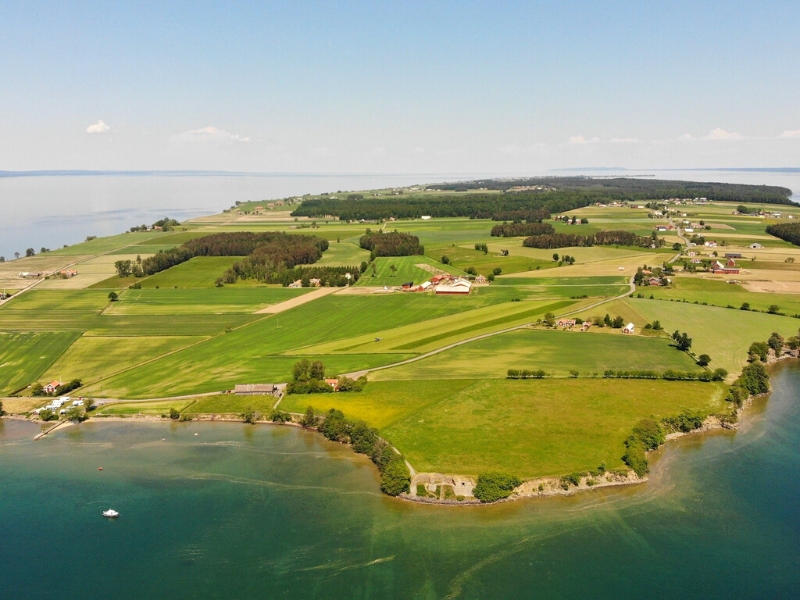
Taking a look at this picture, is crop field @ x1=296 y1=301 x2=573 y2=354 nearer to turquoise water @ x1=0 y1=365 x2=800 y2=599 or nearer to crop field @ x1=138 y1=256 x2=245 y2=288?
turquoise water @ x1=0 y1=365 x2=800 y2=599

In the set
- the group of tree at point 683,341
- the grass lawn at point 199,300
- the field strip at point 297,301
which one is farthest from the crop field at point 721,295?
the grass lawn at point 199,300

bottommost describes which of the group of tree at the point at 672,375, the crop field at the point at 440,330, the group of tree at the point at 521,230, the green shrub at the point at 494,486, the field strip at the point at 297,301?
the green shrub at the point at 494,486

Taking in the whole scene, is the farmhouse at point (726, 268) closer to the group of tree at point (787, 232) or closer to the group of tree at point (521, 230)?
the group of tree at point (787, 232)

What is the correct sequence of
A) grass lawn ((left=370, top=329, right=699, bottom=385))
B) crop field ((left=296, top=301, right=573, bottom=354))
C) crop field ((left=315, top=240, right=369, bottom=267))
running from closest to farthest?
grass lawn ((left=370, top=329, right=699, bottom=385))
crop field ((left=296, top=301, right=573, bottom=354))
crop field ((left=315, top=240, right=369, bottom=267))

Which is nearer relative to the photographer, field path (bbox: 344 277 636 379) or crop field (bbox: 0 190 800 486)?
crop field (bbox: 0 190 800 486)

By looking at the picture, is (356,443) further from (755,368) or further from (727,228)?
(727,228)

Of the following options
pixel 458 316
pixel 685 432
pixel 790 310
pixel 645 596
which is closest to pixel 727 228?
pixel 790 310

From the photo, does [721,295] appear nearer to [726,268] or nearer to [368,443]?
[726,268]

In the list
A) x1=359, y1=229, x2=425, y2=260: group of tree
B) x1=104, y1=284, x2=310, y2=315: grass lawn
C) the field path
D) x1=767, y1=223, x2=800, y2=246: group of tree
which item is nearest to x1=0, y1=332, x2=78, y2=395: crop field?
x1=104, y1=284, x2=310, y2=315: grass lawn
